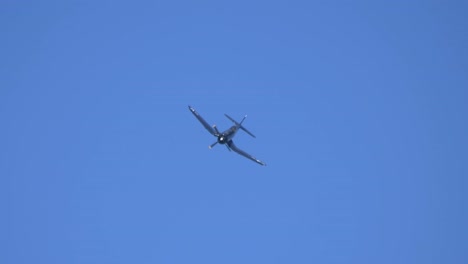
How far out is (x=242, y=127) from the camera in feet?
508

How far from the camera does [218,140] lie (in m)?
144

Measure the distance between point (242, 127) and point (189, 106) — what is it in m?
13.6

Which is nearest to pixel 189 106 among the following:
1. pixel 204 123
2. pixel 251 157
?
pixel 204 123

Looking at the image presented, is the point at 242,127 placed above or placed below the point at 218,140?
above

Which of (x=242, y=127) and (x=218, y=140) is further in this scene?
(x=242, y=127)

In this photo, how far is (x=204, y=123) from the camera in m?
146

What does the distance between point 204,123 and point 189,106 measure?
526 cm

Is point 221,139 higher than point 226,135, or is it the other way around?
point 226,135

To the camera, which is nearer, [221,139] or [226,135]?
[221,139]

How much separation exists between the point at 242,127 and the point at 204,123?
11.6m

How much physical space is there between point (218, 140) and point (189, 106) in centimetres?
1013

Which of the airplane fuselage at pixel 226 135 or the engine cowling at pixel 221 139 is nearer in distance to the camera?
the engine cowling at pixel 221 139

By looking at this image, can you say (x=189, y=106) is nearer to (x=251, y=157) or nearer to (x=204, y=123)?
(x=204, y=123)

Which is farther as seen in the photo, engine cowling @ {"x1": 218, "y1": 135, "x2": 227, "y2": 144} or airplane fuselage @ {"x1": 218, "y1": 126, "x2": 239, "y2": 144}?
airplane fuselage @ {"x1": 218, "y1": 126, "x2": 239, "y2": 144}
